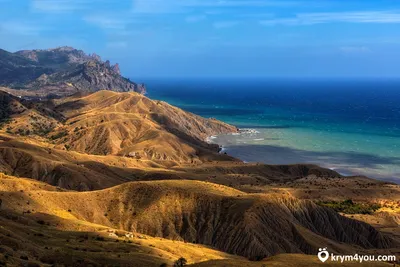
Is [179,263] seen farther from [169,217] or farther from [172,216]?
[172,216]

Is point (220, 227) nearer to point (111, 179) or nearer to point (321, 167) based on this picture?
point (111, 179)

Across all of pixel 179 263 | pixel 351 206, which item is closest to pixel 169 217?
pixel 179 263

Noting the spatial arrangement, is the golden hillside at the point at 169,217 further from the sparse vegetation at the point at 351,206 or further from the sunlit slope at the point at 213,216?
the sparse vegetation at the point at 351,206

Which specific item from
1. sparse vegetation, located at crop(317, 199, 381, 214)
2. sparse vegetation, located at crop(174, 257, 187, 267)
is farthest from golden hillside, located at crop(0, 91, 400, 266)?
sparse vegetation, located at crop(317, 199, 381, 214)

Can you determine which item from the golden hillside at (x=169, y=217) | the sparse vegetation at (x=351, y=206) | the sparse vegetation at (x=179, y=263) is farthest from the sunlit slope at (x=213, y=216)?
the sparse vegetation at (x=351, y=206)

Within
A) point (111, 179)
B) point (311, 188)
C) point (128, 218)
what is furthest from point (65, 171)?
point (311, 188)

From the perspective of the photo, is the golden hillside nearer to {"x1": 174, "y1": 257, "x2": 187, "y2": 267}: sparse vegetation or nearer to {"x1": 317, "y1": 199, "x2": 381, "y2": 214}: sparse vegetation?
{"x1": 174, "y1": 257, "x2": 187, "y2": 267}: sparse vegetation
